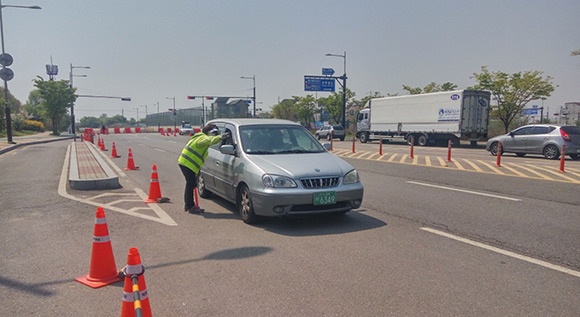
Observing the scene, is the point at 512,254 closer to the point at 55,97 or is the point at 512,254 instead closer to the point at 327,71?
the point at 327,71

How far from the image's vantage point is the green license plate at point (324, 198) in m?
6.25

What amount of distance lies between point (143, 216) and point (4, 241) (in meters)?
2.10

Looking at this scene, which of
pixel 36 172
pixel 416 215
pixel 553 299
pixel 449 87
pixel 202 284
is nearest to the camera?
pixel 553 299

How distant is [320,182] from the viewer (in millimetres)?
6371

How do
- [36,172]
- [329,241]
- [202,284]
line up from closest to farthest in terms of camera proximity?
[202,284]
[329,241]
[36,172]

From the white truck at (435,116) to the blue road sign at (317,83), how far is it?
10.7 metres

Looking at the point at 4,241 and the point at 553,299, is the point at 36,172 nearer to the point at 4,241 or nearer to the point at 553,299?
the point at 4,241

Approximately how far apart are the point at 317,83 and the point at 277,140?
39.6 meters

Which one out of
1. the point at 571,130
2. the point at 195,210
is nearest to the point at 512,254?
the point at 195,210

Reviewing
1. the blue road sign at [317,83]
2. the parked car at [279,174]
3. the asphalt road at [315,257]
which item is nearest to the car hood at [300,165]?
the parked car at [279,174]

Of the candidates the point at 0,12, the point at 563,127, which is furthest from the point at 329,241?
the point at 0,12

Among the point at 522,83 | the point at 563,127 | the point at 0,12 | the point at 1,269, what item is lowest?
the point at 1,269

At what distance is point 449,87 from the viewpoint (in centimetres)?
5156

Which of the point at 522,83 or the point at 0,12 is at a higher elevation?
the point at 0,12
